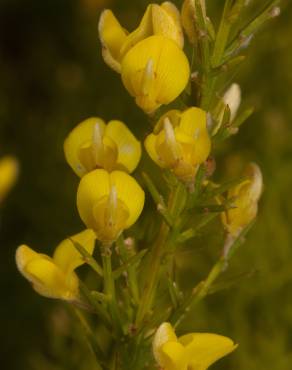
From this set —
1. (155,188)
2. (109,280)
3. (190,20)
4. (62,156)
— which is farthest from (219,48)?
(62,156)

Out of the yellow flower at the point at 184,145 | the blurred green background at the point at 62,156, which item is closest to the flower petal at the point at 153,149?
the yellow flower at the point at 184,145

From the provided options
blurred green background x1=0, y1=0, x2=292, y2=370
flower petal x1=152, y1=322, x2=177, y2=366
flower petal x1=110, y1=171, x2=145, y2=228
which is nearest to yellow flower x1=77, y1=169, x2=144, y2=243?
Answer: flower petal x1=110, y1=171, x2=145, y2=228

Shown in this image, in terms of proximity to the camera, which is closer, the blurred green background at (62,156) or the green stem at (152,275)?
the green stem at (152,275)

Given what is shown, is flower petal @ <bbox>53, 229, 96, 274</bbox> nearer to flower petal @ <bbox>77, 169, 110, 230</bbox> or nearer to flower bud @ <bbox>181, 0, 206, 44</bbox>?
flower petal @ <bbox>77, 169, 110, 230</bbox>

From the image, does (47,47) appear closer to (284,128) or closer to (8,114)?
(8,114)

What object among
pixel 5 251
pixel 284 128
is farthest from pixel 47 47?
pixel 284 128

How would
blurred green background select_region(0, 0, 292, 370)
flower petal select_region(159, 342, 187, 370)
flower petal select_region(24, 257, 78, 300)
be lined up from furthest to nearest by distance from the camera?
blurred green background select_region(0, 0, 292, 370) < flower petal select_region(24, 257, 78, 300) < flower petal select_region(159, 342, 187, 370)

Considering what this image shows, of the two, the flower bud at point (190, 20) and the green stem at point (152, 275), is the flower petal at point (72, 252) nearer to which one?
the green stem at point (152, 275)
